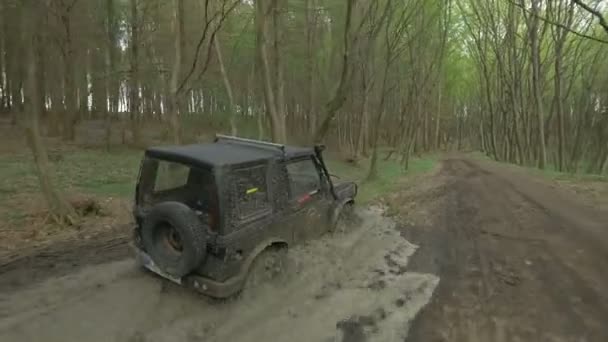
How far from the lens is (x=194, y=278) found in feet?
13.9

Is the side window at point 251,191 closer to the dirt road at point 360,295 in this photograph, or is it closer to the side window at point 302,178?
the side window at point 302,178

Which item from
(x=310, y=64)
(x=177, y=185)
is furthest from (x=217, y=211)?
(x=310, y=64)

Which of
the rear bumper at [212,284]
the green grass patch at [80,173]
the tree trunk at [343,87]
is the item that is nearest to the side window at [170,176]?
the rear bumper at [212,284]

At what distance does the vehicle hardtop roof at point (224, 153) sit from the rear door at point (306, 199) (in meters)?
0.27

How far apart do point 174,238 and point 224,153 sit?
3.77 feet

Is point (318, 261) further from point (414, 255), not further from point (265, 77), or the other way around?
point (265, 77)

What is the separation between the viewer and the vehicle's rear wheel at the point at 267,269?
4.63 metres

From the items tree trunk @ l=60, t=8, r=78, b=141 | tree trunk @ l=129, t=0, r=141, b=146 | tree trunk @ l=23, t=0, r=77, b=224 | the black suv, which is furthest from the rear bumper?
tree trunk @ l=60, t=8, r=78, b=141

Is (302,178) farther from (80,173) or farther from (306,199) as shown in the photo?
(80,173)

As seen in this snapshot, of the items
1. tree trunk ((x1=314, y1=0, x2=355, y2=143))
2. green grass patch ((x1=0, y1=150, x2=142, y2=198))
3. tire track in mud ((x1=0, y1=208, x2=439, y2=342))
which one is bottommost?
tire track in mud ((x1=0, y1=208, x2=439, y2=342))

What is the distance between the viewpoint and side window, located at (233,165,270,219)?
4.46 m

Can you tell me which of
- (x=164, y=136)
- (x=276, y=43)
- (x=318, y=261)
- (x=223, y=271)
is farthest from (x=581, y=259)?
(x=164, y=136)

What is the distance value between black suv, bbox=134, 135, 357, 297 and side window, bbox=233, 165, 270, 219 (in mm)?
12

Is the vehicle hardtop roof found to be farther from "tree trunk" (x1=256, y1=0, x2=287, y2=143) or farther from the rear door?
"tree trunk" (x1=256, y1=0, x2=287, y2=143)
